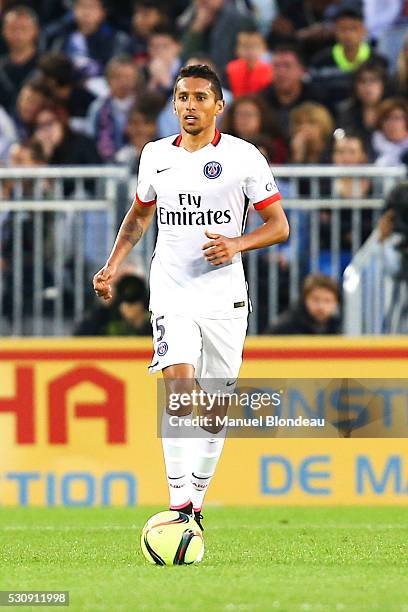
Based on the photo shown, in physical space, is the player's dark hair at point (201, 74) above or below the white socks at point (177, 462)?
above

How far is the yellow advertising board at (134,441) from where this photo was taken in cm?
1181

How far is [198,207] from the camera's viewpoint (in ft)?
26.5

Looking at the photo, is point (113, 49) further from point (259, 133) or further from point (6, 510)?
point (6, 510)

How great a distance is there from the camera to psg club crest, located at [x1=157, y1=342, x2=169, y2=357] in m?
7.95

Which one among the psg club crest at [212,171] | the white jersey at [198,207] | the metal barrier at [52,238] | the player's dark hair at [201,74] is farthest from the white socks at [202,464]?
the metal barrier at [52,238]

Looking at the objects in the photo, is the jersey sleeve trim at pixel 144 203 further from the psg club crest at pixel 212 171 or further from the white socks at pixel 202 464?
the white socks at pixel 202 464

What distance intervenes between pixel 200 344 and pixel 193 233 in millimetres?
603

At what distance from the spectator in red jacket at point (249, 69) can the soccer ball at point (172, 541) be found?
763 centimetres

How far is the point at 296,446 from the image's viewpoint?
11.8 metres

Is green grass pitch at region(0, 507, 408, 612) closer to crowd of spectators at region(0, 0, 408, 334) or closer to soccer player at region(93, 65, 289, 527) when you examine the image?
soccer player at region(93, 65, 289, 527)

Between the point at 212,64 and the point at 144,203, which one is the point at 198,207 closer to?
the point at 144,203

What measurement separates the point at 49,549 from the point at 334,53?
7.96 meters
